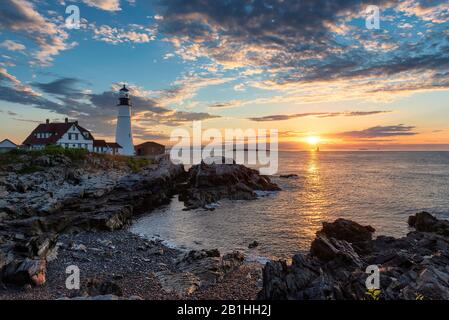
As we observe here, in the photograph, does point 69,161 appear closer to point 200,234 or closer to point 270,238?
point 200,234

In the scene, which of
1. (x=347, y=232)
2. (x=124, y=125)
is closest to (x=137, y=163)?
(x=124, y=125)

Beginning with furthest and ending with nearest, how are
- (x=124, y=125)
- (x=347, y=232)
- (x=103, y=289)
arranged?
(x=124, y=125)
(x=347, y=232)
(x=103, y=289)

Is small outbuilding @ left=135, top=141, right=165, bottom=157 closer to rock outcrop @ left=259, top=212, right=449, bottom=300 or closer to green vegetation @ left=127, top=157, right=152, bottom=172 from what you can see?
green vegetation @ left=127, top=157, right=152, bottom=172

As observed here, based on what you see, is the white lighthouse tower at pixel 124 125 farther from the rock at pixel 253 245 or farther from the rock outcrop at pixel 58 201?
the rock at pixel 253 245

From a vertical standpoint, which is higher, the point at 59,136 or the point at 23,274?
the point at 59,136

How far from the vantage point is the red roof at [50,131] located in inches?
2484

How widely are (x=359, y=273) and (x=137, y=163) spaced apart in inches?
2079

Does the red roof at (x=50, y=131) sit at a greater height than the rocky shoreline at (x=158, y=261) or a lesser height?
greater

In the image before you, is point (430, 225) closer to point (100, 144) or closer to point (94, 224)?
point (94, 224)

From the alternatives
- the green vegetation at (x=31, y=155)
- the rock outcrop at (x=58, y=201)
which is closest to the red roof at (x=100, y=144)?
the rock outcrop at (x=58, y=201)

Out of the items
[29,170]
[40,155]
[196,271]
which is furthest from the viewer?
[40,155]

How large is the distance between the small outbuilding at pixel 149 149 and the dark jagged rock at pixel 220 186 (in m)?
37.7

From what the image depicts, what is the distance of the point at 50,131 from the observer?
64.6 meters

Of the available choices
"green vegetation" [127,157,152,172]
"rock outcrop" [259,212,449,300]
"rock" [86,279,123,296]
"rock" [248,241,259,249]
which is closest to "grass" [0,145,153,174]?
"green vegetation" [127,157,152,172]
